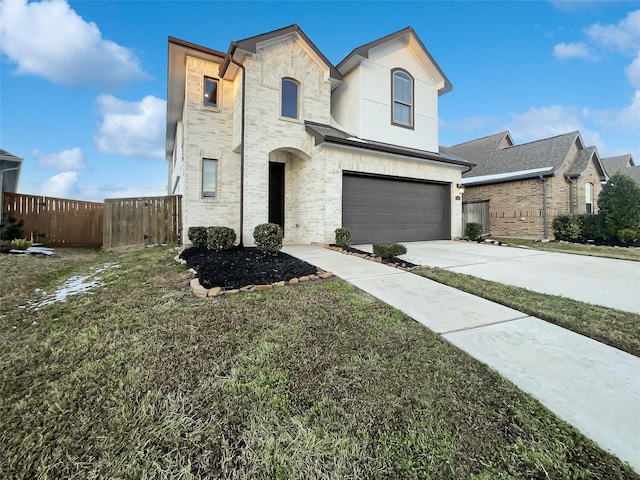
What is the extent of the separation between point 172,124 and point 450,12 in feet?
43.4

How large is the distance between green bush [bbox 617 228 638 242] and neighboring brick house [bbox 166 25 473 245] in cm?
691

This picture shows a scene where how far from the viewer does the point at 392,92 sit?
11445 mm

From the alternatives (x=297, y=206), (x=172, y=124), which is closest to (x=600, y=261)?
(x=297, y=206)

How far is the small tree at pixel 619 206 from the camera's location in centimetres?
1208

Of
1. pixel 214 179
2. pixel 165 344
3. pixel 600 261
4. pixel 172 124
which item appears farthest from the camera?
pixel 172 124

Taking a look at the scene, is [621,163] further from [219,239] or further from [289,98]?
[219,239]

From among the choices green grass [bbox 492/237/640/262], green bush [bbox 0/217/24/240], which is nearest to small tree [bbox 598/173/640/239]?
green grass [bbox 492/237/640/262]

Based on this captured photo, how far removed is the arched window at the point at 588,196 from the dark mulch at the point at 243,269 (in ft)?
60.4

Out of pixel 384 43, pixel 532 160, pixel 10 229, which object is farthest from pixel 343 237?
pixel 532 160

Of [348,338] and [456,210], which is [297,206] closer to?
[456,210]

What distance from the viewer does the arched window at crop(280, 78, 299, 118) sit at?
9711mm

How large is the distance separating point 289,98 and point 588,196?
58.3 feet

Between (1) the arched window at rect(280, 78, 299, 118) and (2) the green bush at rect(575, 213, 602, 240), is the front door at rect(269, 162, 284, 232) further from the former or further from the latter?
(2) the green bush at rect(575, 213, 602, 240)

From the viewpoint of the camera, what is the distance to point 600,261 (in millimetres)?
7121
